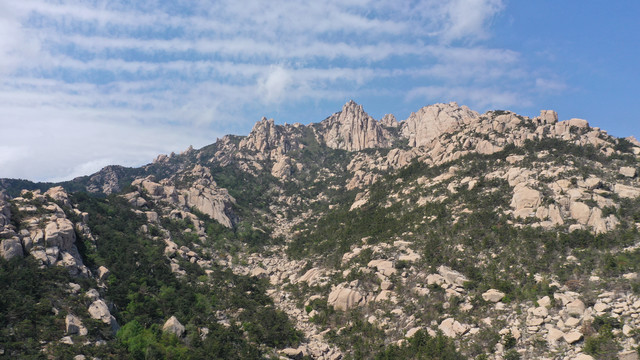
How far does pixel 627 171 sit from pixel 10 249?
388ft

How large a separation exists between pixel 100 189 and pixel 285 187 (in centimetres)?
11168

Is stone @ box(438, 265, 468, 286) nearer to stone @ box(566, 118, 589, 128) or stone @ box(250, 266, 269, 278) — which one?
stone @ box(250, 266, 269, 278)

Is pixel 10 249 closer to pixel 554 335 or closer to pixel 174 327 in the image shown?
pixel 174 327

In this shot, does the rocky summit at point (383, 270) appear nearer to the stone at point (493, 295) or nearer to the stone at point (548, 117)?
the stone at point (493, 295)

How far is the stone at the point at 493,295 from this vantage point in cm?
5247

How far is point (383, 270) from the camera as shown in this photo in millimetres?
68688

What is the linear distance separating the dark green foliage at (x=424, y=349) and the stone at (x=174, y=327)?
109 feet

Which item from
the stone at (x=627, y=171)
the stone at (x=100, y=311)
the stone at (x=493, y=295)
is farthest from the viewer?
the stone at (x=627, y=171)

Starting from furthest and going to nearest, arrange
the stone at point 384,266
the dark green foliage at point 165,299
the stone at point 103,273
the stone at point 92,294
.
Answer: the stone at point 384,266
the stone at point 103,273
the stone at point 92,294
the dark green foliage at point 165,299

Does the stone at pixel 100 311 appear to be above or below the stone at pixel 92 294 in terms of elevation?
below

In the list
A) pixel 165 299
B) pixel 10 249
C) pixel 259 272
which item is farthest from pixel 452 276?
pixel 10 249

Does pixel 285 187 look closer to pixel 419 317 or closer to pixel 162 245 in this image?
pixel 162 245

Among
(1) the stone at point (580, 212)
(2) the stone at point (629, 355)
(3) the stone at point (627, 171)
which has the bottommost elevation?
(2) the stone at point (629, 355)

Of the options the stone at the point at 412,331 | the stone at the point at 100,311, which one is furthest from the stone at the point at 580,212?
the stone at the point at 100,311
